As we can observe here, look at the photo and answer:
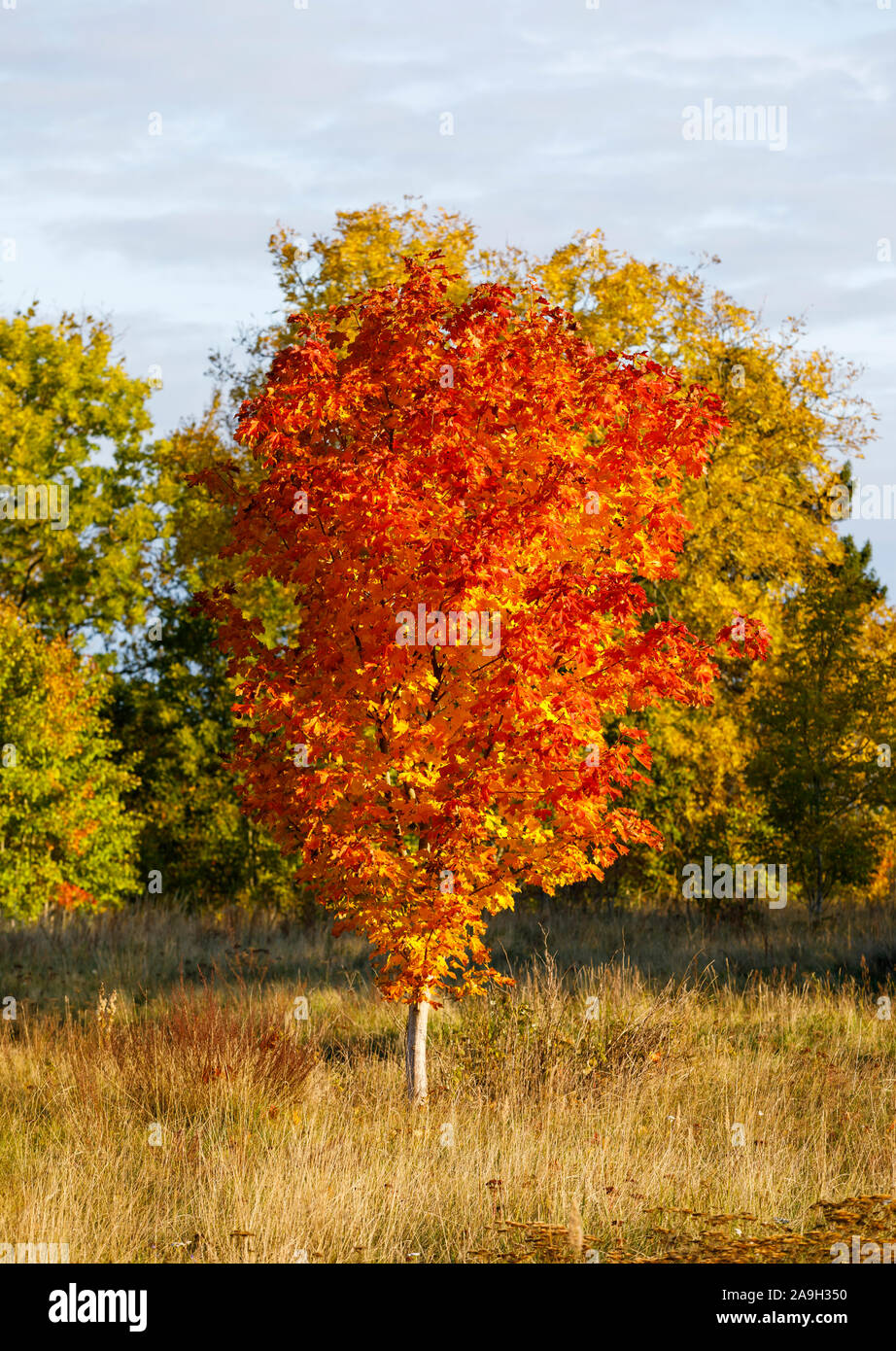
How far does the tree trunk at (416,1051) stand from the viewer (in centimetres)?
974

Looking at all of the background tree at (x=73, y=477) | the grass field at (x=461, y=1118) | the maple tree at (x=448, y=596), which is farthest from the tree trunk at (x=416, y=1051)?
the background tree at (x=73, y=477)

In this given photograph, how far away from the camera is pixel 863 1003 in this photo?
1299 centimetres

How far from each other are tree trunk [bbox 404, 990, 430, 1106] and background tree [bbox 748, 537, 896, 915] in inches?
401

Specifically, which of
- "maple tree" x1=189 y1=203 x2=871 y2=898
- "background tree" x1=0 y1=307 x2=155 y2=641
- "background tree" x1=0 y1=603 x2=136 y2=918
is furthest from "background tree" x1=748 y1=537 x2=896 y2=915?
"background tree" x1=0 y1=307 x2=155 y2=641

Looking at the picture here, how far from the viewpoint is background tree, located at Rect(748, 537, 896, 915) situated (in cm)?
1866

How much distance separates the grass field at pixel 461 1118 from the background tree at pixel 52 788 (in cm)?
522

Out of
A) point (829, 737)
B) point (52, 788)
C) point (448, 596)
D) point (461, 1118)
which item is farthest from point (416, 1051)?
point (52, 788)

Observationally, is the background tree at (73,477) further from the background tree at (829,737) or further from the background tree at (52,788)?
the background tree at (829,737)

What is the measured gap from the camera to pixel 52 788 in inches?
801

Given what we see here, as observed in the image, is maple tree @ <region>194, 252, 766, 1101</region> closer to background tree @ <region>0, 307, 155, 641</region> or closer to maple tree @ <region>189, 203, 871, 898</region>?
maple tree @ <region>189, 203, 871, 898</region>

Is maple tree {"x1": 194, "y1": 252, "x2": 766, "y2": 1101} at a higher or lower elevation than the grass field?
higher

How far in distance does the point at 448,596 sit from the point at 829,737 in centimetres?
1197

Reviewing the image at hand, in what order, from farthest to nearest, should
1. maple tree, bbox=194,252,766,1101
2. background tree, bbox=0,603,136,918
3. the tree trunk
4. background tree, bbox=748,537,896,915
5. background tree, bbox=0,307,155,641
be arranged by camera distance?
background tree, bbox=0,307,155,641 < background tree, bbox=0,603,136,918 < background tree, bbox=748,537,896,915 < the tree trunk < maple tree, bbox=194,252,766,1101

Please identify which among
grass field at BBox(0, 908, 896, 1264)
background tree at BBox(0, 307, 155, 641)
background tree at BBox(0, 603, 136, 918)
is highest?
background tree at BBox(0, 307, 155, 641)
